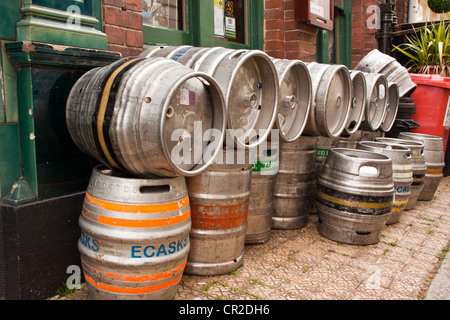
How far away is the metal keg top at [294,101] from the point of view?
3203mm

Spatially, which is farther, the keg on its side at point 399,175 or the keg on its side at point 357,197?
the keg on its side at point 399,175

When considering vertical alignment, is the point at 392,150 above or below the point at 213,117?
below

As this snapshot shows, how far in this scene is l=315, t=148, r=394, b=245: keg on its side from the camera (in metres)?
3.25

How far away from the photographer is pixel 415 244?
3.45 metres

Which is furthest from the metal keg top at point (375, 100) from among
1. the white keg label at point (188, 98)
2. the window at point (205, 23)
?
the white keg label at point (188, 98)

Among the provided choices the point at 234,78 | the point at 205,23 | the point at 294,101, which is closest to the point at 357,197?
the point at 294,101

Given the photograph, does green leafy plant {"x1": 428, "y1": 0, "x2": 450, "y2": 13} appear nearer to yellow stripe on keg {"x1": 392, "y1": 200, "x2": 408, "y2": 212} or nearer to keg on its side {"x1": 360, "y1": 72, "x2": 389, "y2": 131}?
keg on its side {"x1": 360, "y1": 72, "x2": 389, "y2": 131}

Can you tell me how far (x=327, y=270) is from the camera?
2.84 m

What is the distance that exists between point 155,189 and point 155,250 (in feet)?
1.14

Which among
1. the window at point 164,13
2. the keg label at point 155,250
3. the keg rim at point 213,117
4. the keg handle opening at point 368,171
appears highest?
the window at point 164,13

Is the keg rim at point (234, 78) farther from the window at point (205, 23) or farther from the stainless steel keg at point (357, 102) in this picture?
the stainless steel keg at point (357, 102)

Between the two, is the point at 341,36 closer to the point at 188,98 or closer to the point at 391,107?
the point at 391,107

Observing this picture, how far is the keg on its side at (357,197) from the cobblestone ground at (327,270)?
0.40 ft

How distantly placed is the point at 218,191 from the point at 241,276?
61cm
